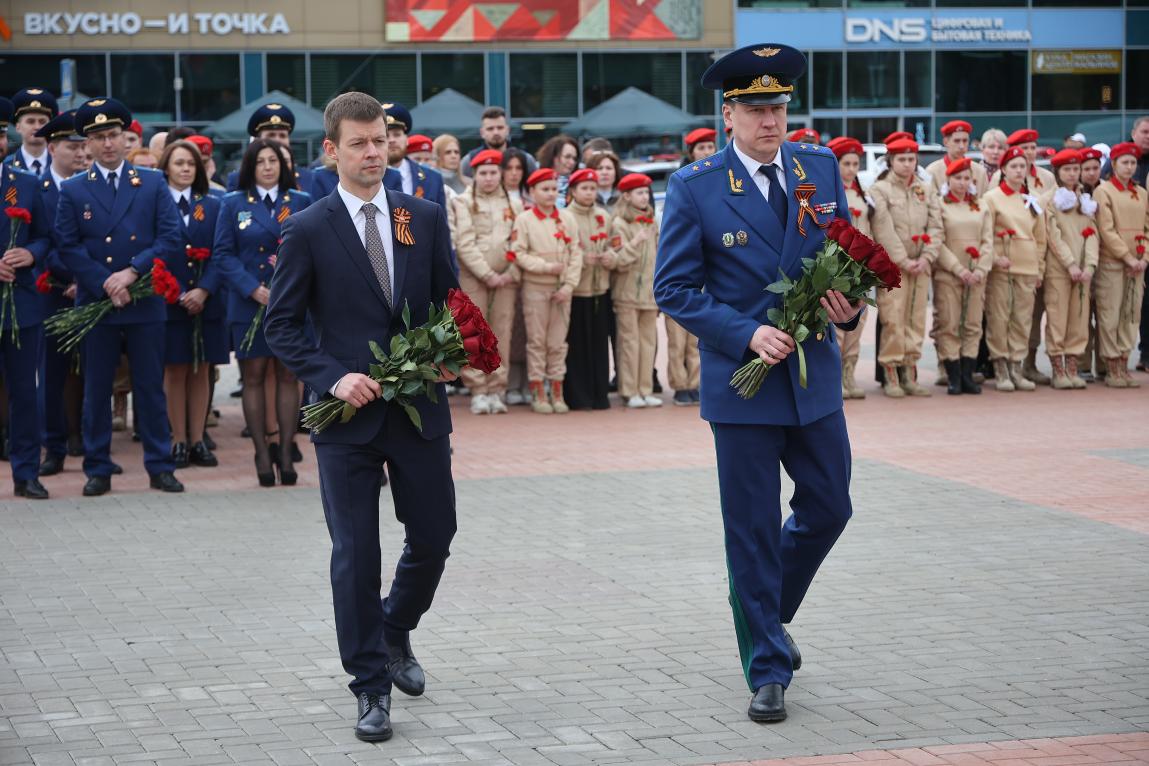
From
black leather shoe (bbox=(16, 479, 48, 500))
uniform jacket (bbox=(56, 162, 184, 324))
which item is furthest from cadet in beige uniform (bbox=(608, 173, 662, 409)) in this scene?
black leather shoe (bbox=(16, 479, 48, 500))

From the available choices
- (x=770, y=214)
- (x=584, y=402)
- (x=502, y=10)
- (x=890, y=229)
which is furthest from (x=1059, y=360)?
(x=502, y=10)

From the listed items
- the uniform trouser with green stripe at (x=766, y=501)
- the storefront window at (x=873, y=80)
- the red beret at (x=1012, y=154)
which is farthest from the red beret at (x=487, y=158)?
the storefront window at (x=873, y=80)

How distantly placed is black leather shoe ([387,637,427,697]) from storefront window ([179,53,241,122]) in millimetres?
33996

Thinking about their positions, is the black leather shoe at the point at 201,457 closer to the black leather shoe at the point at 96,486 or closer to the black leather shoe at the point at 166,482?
the black leather shoe at the point at 166,482

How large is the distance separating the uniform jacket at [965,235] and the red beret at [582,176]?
3.17 m

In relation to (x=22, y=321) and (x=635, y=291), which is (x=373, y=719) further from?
(x=635, y=291)

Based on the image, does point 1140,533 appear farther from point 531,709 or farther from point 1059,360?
point 1059,360

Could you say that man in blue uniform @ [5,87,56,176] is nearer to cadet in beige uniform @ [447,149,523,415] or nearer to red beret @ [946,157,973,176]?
cadet in beige uniform @ [447,149,523,415]

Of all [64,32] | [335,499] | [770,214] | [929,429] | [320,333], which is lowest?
[929,429]

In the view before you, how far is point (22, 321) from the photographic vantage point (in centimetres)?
1088

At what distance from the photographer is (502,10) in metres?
39.8

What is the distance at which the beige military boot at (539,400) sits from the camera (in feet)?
48.1

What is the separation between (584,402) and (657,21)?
27190 millimetres

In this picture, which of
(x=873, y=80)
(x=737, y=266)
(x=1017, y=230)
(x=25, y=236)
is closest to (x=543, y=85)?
(x=873, y=80)
